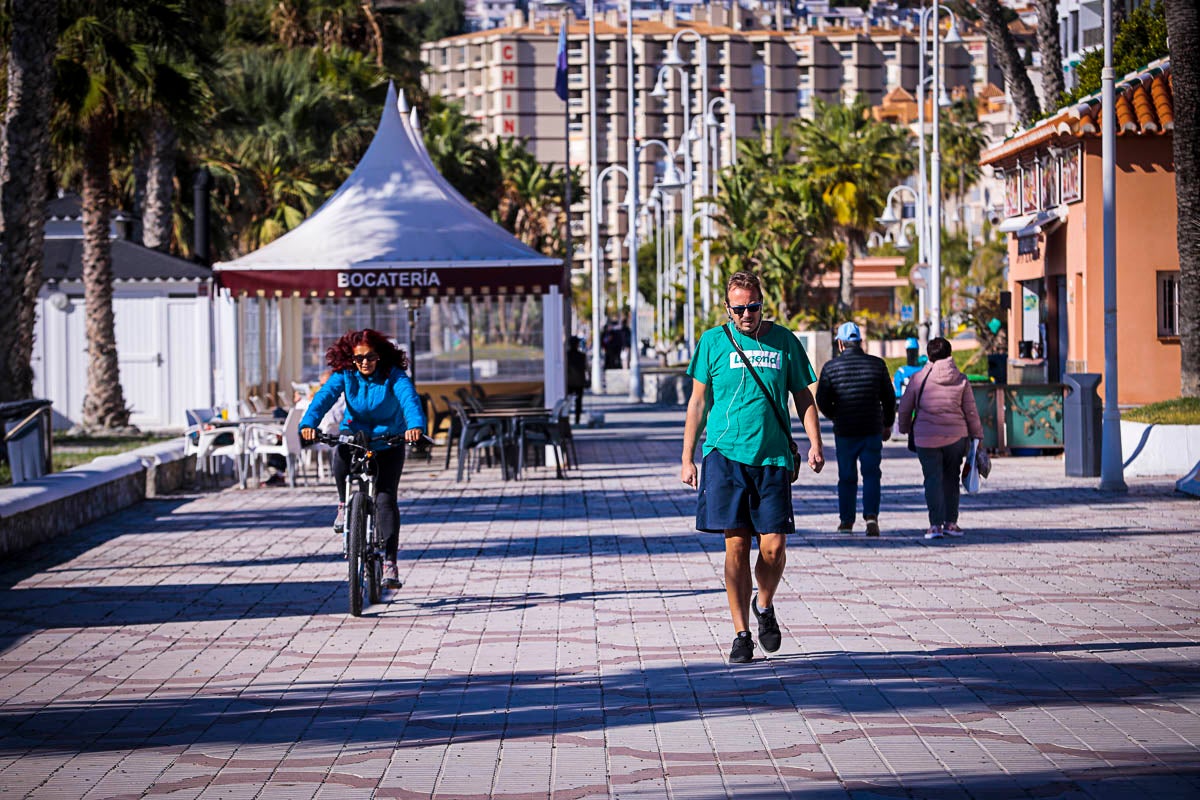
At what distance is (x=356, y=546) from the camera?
1014cm

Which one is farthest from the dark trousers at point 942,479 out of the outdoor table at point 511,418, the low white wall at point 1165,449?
the outdoor table at point 511,418

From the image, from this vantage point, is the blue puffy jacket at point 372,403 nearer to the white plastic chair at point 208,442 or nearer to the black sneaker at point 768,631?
the black sneaker at point 768,631

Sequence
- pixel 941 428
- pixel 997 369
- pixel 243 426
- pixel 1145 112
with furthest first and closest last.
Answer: pixel 997 369 < pixel 1145 112 < pixel 243 426 < pixel 941 428

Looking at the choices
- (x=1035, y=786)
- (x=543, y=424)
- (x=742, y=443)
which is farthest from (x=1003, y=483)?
(x=1035, y=786)

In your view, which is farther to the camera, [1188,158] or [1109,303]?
[1188,158]

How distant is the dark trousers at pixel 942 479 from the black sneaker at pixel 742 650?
18.6 ft

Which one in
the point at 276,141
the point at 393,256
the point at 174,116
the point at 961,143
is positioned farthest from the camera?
the point at 961,143

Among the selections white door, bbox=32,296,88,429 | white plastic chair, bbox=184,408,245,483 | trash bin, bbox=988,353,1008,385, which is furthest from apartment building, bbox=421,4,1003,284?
white plastic chair, bbox=184,408,245,483

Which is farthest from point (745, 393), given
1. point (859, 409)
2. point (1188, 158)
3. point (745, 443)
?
point (1188, 158)

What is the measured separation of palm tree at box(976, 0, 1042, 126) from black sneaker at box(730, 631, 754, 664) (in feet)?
80.7

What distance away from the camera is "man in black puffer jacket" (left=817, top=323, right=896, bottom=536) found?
14.0m

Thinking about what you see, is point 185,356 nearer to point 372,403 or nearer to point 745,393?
point 372,403

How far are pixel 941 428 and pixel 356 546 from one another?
18.2ft

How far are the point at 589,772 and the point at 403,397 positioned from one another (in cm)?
457
